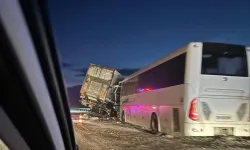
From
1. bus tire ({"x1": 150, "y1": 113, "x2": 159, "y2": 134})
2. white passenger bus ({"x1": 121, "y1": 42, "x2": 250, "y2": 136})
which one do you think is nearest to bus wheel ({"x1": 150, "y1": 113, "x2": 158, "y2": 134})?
bus tire ({"x1": 150, "y1": 113, "x2": 159, "y2": 134})

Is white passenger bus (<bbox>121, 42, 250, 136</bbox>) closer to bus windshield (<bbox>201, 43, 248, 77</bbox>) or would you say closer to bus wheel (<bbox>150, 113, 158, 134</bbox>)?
bus windshield (<bbox>201, 43, 248, 77</bbox>)

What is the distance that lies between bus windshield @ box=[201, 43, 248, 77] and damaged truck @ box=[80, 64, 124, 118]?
15059 millimetres

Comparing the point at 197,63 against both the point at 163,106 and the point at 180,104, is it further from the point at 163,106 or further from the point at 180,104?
the point at 163,106

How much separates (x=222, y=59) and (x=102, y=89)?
51.4ft

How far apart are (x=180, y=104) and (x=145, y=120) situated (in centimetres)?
519

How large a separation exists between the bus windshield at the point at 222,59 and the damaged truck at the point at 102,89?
15.1 meters

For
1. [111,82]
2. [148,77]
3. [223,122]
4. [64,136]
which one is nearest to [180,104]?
[223,122]

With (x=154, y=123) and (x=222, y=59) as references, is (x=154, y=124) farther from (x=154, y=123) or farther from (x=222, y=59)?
(x=222, y=59)

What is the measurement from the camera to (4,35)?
1710mm

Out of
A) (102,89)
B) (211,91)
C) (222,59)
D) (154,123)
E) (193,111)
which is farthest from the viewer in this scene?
(102,89)

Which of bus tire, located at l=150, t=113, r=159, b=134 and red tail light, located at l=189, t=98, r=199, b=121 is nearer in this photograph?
red tail light, located at l=189, t=98, r=199, b=121

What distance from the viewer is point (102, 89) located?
26078mm

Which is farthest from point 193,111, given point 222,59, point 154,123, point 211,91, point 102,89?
point 102,89

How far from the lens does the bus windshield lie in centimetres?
1122
